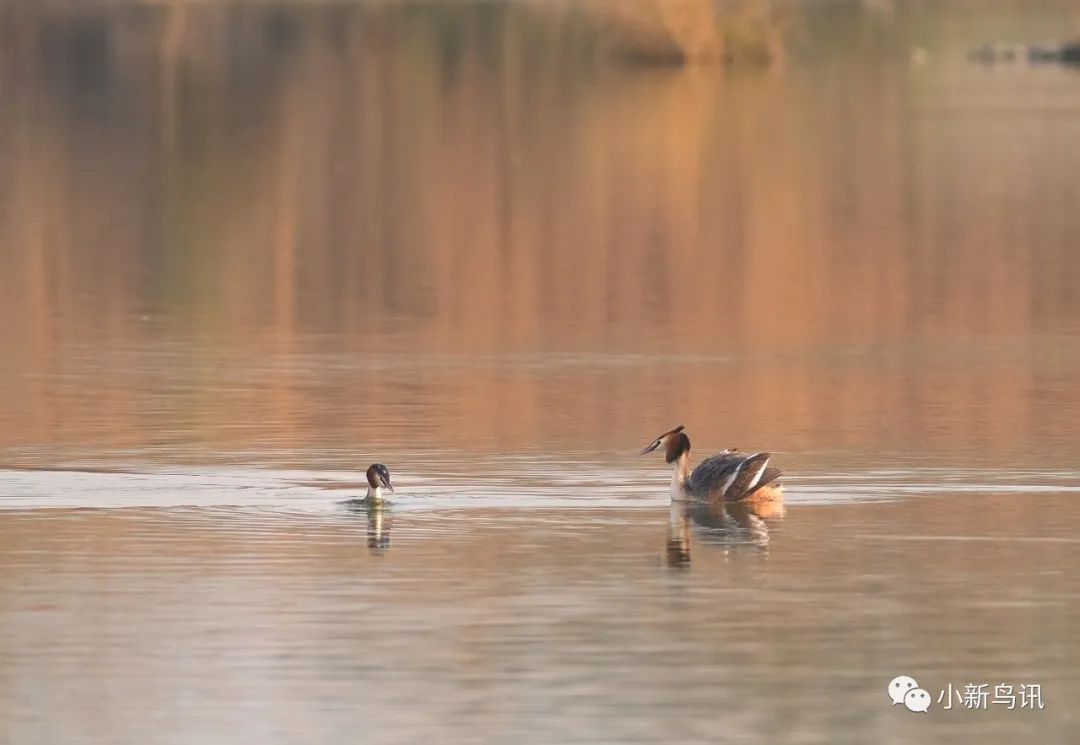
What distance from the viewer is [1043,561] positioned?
53.2ft

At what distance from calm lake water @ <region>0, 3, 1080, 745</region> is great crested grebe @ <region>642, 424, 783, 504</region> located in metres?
0.16

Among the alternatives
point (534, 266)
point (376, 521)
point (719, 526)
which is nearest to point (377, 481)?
point (376, 521)

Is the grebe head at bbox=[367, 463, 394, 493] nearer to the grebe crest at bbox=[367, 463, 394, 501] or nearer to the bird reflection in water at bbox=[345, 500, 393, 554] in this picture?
the grebe crest at bbox=[367, 463, 394, 501]

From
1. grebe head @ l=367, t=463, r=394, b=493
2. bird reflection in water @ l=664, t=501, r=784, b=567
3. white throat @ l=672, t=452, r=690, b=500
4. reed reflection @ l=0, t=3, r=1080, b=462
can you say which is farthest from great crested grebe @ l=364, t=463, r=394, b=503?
reed reflection @ l=0, t=3, r=1080, b=462

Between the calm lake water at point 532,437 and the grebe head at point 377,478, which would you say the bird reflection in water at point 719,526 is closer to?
the calm lake water at point 532,437

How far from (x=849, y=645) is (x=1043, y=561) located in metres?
2.32

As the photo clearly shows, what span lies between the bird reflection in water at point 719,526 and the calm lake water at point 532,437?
2.0 inches

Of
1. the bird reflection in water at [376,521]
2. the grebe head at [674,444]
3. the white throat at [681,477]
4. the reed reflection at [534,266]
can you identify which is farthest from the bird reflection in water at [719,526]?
Answer: the reed reflection at [534,266]

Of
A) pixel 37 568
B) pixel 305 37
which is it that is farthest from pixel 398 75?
pixel 37 568

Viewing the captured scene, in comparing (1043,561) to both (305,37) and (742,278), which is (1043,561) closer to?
(742,278)

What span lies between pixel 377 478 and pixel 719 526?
1.88m

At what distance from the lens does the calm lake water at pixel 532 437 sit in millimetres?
13523

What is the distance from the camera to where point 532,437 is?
21.0 m

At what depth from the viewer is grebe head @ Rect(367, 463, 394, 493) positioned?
17.4m
